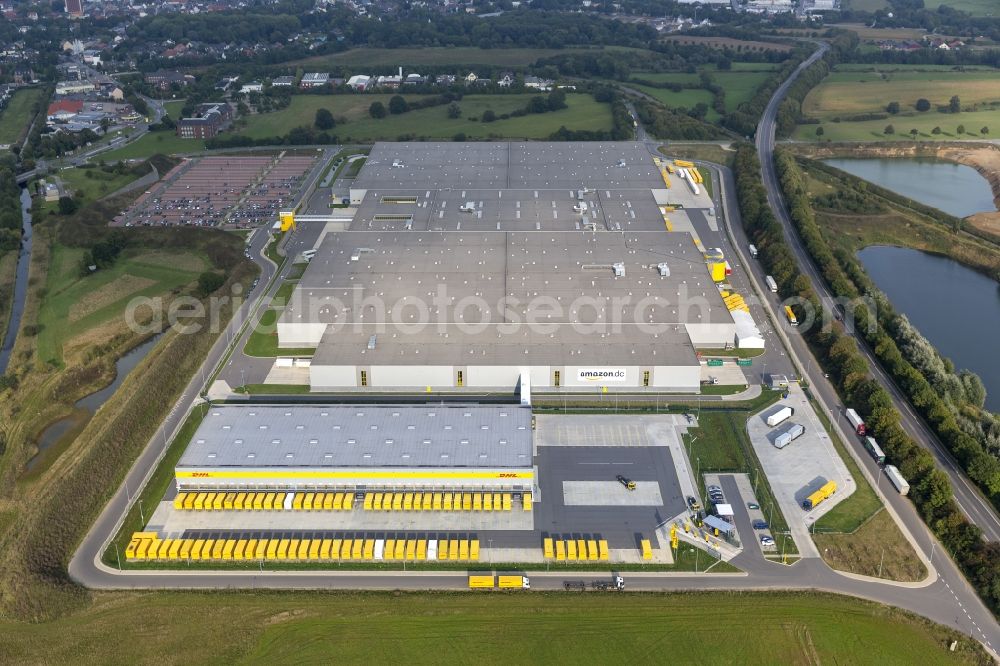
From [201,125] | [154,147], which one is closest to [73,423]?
[154,147]

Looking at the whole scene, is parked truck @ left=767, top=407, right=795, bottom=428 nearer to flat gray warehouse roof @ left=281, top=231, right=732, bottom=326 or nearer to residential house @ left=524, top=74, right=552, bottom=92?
flat gray warehouse roof @ left=281, top=231, right=732, bottom=326

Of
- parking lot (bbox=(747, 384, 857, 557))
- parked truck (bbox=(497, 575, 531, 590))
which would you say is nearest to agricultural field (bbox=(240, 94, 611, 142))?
parking lot (bbox=(747, 384, 857, 557))

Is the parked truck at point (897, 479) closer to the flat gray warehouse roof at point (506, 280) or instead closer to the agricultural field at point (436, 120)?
the flat gray warehouse roof at point (506, 280)

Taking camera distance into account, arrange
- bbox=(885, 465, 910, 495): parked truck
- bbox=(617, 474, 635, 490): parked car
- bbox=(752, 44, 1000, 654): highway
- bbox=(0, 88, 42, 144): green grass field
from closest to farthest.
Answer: bbox=(752, 44, 1000, 654): highway, bbox=(885, 465, 910, 495): parked truck, bbox=(617, 474, 635, 490): parked car, bbox=(0, 88, 42, 144): green grass field

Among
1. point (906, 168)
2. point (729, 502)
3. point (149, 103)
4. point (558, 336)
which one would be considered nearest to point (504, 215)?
point (558, 336)

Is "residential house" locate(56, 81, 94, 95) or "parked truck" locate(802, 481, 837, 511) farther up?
"residential house" locate(56, 81, 94, 95)

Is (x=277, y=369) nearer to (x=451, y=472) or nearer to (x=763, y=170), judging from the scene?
(x=451, y=472)
